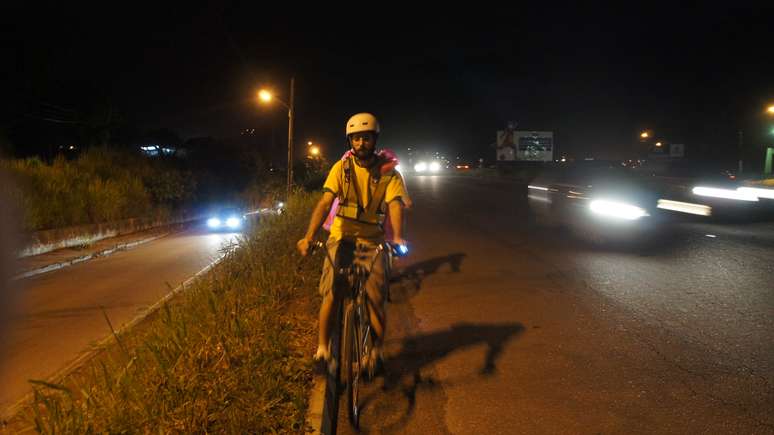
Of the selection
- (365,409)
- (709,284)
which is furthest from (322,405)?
(709,284)

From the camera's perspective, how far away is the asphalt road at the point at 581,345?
423cm

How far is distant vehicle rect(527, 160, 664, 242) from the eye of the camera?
14.9 metres

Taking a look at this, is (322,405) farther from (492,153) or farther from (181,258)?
(492,153)

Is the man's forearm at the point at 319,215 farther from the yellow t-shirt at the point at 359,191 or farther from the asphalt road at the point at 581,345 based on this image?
the asphalt road at the point at 581,345

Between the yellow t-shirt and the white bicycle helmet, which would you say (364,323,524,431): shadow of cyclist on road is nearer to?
the yellow t-shirt

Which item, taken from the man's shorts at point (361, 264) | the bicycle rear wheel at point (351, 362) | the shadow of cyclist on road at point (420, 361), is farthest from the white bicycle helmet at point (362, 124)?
the shadow of cyclist on road at point (420, 361)

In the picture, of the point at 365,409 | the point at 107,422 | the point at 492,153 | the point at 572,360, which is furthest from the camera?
the point at 492,153

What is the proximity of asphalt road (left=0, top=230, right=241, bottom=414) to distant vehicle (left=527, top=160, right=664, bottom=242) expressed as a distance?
350 inches

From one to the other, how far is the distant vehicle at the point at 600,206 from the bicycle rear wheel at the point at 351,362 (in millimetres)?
9919

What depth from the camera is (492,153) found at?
100750 millimetres

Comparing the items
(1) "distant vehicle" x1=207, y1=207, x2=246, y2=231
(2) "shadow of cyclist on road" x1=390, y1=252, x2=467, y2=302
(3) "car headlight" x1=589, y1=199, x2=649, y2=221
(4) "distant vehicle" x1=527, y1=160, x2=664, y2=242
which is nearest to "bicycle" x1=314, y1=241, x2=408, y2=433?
(2) "shadow of cyclist on road" x1=390, y1=252, x2=467, y2=302

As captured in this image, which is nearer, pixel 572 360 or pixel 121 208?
pixel 572 360

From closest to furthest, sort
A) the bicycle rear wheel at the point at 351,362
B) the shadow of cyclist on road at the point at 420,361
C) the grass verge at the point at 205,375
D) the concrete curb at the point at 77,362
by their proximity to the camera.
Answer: the grass verge at the point at 205,375 < the bicycle rear wheel at the point at 351,362 < the shadow of cyclist on road at the point at 420,361 < the concrete curb at the point at 77,362

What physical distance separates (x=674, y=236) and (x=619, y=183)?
22.2 feet
